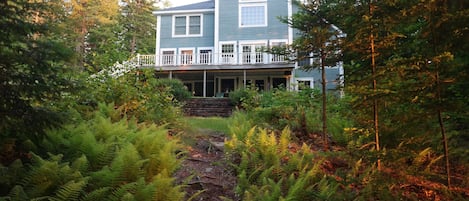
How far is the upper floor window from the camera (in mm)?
22277

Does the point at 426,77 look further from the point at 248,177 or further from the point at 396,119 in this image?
the point at 248,177

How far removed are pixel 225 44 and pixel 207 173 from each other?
17.3 metres

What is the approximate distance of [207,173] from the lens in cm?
468

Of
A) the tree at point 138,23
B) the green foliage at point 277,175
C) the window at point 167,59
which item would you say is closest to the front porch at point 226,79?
the window at point 167,59

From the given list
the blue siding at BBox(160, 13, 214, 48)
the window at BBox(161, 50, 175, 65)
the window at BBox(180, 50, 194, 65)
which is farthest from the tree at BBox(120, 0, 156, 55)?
the window at BBox(180, 50, 194, 65)

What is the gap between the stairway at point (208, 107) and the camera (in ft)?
45.7

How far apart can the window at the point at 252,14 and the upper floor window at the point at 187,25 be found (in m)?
2.91

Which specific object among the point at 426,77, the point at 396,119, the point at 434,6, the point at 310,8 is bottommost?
the point at 396,119

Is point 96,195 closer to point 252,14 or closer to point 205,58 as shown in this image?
point 205,58

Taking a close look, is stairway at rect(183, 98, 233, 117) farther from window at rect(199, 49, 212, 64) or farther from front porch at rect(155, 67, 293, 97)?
front porch at rect(155, 67, 293, 97)

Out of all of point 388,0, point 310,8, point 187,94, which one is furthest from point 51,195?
point 187,94

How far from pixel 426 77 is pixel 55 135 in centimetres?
405

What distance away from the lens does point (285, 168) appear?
14.8 ft

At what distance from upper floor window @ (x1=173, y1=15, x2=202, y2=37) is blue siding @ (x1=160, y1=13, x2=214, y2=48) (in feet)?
0.90
